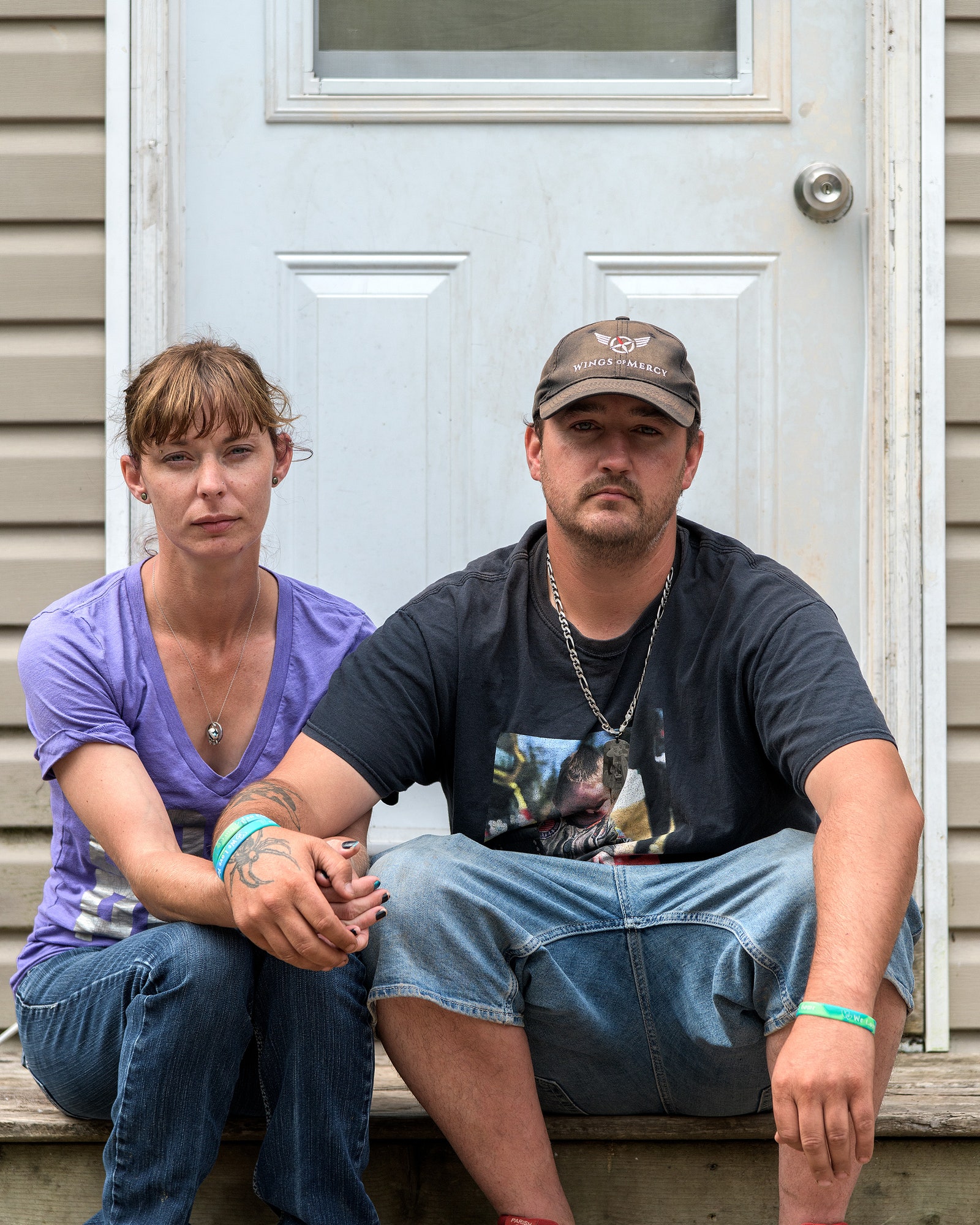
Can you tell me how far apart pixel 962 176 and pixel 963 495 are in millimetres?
634

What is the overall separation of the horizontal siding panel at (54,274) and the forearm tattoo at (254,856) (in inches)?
53.1

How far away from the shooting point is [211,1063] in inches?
63.4

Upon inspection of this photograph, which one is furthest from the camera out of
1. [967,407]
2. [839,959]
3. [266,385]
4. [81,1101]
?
[967,407]

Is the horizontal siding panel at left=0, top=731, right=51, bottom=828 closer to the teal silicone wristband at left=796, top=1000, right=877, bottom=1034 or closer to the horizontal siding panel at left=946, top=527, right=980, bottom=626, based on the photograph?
the teal silicone wristband at left=796, top=1000, right=877, bottom=1034

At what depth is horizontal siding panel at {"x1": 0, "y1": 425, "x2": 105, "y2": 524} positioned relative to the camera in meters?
2.49

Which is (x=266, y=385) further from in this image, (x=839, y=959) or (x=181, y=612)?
(x=839, y=959)

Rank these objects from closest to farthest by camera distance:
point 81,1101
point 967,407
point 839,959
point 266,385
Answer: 1. point 839,959
2. point 81,1101
3. point 266,385
4. point 967,407

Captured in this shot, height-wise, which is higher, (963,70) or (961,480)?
(963,70)

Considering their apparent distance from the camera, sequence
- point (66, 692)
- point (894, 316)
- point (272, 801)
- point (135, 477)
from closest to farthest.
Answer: point (272, 801) → point (66, 692) → point (135, 477) → point (894, 316)

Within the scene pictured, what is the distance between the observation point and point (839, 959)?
1506 mm

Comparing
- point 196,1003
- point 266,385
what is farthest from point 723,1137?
point 266,385

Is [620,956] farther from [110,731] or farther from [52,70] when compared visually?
[52,70]

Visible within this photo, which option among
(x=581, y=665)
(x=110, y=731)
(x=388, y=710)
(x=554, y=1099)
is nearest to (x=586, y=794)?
(x=581, y=665)

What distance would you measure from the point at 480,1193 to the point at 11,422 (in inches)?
67.2
